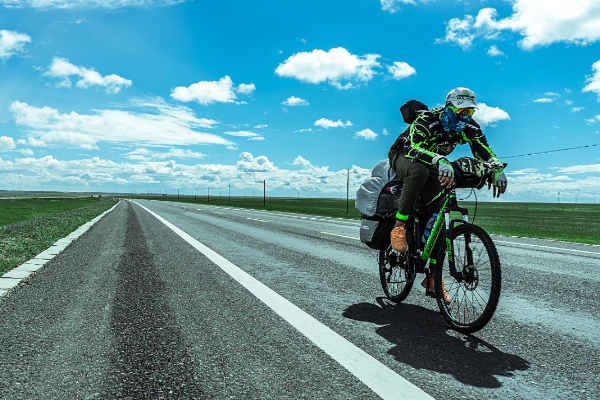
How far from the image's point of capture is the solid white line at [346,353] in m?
2.18

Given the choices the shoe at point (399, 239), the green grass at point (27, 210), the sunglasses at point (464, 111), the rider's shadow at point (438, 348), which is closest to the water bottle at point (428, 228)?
the shoe at point (399, 239)

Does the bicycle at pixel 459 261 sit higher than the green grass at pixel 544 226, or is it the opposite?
the bicycle at pixel 459 261

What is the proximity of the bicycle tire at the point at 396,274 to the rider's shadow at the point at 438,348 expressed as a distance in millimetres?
272

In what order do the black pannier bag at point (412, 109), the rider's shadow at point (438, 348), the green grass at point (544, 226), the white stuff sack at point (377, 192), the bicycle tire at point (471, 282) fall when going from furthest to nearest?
the green grass at point (544, 226) < the white stuff sack at point (377, 192) < the black pannier bag at point (412, 109) < the bicycle tire at point (471, 282) < the rider's shadow at point (438, 348)

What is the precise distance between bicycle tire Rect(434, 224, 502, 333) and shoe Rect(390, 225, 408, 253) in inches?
14.4

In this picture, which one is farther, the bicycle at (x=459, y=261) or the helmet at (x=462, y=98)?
the helmet at (x=462, y=98)

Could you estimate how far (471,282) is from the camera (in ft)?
10.1

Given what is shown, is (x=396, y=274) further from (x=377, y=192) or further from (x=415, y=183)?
(x=415, y=183)

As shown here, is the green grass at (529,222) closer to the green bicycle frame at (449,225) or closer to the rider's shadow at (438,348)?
the green bicycle frame at (449,225)

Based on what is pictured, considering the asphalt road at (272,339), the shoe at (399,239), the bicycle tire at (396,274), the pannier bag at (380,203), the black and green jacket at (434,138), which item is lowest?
the asphalt road at (272,339)

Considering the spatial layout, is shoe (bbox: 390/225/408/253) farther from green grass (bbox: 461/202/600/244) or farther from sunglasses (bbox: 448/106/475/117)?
sunglasses (bbox: 448/106/475/117)

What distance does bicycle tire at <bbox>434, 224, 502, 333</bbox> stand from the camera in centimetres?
288

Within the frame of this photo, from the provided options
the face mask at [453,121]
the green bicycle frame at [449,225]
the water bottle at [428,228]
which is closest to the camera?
the green bicycle frame at [449,225]

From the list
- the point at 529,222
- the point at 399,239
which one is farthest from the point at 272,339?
the point at 529,222
